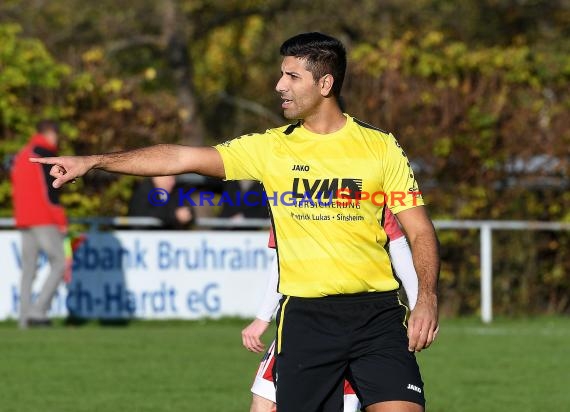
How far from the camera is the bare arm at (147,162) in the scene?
5344 millimetres

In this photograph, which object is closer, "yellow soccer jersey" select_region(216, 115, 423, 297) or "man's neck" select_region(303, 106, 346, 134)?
"yellow soccer jersey" select_region(216, 115, 423, 297)

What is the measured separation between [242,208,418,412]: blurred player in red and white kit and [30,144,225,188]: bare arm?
0.67m

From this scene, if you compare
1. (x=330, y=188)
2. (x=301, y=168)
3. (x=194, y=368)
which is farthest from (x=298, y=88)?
(x=194, y=368)

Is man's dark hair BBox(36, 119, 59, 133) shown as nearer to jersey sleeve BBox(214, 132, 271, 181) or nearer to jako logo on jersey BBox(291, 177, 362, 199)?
jersey sleeve BBox(214, 132, 271, 181)

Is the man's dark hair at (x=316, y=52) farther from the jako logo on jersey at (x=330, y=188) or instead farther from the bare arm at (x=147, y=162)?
the bare arm at (x=147, y=162)

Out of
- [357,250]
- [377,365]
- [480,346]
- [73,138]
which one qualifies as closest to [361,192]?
[357,250]

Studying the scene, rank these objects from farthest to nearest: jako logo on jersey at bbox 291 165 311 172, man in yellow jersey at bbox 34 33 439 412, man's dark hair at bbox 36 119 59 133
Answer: man's dark hair at bbox 36 119 59 133 < jako logo on jersey at bbox 291 165 311 172 < man in yellow jersey at bbox 34 33 439 412

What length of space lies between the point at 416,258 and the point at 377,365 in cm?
46

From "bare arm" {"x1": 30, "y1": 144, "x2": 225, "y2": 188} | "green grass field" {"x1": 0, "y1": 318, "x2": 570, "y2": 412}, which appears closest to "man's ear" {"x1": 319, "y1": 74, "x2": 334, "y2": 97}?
"bare arm" {"x1": 30, "y1": 144, "x2": 225, "y2": 188}

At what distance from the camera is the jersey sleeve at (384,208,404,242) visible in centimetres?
620

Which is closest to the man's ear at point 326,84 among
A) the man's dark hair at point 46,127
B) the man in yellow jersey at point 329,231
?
the man in yellow jersey at point 329,231

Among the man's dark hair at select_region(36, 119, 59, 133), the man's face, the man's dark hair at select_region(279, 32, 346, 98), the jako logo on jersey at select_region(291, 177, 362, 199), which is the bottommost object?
the jako logo on jersey at select_region(291, 177, 362, 199)

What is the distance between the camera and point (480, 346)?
45.2ft

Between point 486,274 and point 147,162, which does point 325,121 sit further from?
point 486,274
